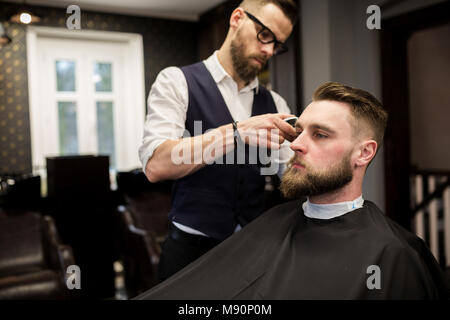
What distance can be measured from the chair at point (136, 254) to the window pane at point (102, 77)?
144 centimetres

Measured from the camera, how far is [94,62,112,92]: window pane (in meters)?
1.53

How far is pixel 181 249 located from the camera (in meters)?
1.43

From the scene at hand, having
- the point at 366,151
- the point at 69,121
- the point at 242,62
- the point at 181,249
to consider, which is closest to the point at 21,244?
the point at 69,121

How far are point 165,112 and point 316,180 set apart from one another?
1.68ft

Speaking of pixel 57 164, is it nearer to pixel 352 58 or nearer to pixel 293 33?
pixel 293 33

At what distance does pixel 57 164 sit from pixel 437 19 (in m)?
2.69

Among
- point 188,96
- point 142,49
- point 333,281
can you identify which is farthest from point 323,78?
point 142,49

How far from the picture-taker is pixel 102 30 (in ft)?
5.13

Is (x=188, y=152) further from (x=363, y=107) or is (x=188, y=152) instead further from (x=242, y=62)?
(x=363, y=107)

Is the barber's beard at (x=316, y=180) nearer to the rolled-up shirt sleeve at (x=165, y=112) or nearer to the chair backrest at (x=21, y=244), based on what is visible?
the rolled-up shirt sleeve at (x=165, y=112)

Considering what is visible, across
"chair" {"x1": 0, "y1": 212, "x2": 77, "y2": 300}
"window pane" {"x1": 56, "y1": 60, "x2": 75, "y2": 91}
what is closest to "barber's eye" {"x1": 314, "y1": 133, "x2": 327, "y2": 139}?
"window pane" {"x1": 56, "y1": 60, "x2": 75, "y2": 91}

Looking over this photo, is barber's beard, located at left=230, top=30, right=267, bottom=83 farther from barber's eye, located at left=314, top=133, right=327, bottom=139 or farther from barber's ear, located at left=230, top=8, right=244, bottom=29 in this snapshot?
barber's eye, located at left=314, top=133, right=327, bottom=139

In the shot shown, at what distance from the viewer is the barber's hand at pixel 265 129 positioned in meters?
1.06

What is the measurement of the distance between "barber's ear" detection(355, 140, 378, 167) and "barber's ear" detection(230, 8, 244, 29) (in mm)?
521
